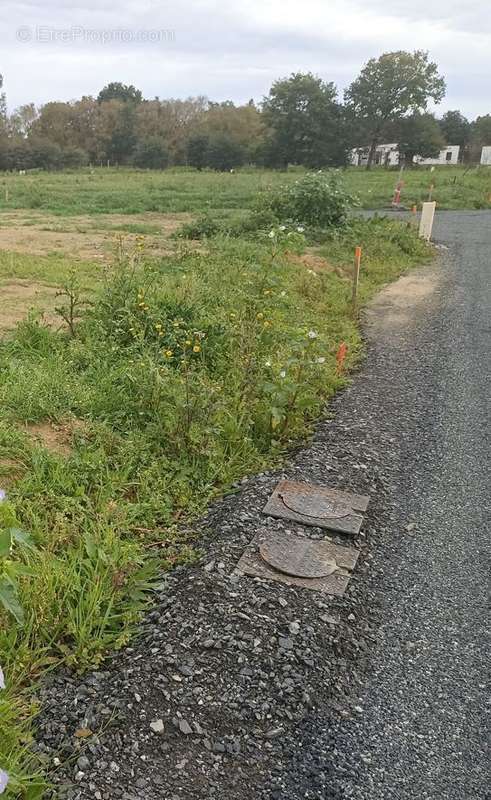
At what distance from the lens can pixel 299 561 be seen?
3068 mm

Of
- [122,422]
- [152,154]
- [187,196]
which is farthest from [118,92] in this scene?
[122,422]

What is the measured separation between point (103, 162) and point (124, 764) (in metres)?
54.5

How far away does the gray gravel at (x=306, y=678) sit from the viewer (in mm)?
2057

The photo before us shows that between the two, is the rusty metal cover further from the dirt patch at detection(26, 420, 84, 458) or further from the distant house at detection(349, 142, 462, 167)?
the distant house at detection(349, 142, 462, 167)

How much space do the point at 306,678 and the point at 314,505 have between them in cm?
124

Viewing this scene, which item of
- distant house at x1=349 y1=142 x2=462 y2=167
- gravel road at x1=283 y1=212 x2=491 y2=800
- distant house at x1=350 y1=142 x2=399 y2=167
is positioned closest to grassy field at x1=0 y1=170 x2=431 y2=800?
gravel road at x1=283 y1=212 x2=491 y2=800

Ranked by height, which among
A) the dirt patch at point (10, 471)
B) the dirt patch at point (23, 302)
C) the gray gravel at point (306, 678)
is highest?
the dirt patch at point (23, 302)

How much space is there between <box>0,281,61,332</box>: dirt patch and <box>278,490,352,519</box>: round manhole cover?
3.11m

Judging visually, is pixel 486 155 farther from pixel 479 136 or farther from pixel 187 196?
pixel 187 196

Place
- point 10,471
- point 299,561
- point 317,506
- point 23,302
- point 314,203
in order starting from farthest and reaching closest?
point 314,203
point 23,302
point 317,506
point 10,471
point 299,561

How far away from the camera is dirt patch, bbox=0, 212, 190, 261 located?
10.4m

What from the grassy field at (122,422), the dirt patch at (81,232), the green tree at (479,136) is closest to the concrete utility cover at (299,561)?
the grassy field at (122,422)

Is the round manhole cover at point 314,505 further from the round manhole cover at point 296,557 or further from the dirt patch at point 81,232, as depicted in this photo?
the dirt patch at point 81,232

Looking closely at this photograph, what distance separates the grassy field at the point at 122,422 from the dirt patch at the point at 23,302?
0.02 m
